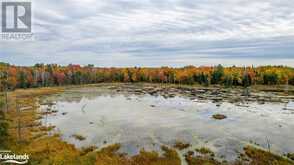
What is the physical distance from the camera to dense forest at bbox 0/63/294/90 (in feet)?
299

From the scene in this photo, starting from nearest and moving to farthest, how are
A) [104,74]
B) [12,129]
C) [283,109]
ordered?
[12,129]
[283,109]
[104,74]

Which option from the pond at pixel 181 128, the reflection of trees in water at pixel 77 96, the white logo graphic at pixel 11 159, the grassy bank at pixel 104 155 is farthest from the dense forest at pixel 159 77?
the white logo graphic at pixel 11 159

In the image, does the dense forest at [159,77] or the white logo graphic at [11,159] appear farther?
the dense forest at [159,77]

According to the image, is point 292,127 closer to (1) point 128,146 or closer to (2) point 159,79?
(1) point 128,146

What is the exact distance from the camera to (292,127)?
30250 mm

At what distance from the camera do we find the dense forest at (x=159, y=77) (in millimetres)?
91006

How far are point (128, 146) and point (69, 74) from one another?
327ft

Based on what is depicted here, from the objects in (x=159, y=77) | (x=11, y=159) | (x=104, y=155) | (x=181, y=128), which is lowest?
(x=104, y=155)

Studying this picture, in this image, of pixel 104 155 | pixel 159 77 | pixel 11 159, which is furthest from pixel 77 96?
pixel 159 77

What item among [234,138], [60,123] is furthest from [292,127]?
[60,123]

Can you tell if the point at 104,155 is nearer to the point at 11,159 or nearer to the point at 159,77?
the point at 11,159

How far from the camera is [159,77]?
117562mm

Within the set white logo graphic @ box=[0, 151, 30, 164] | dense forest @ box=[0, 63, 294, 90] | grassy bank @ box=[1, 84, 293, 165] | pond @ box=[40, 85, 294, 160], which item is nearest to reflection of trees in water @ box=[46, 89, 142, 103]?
pond @ box=[40, 85, 294, 160]

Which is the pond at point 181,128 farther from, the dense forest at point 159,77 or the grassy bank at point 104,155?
the dense forest at point 159,77
